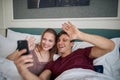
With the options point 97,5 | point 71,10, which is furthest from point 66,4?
point 97,5

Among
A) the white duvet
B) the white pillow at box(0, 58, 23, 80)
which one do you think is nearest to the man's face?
the white duvet

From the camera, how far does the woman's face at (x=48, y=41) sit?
1.28 m

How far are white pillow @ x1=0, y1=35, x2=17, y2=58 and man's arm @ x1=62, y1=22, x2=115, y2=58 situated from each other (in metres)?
0.55

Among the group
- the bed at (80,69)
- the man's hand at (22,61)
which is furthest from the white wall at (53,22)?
the man's hand at (22,61)

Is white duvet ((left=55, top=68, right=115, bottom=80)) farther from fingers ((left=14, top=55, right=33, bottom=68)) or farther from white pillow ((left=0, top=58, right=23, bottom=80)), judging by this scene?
white pillow ((left=0, top=58, right=23, bottom=80))

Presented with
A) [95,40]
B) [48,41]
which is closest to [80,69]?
[95,40]

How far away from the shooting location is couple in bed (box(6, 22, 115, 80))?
1083mm

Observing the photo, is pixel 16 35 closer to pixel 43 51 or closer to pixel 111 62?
pixel 43 51

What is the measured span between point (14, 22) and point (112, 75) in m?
1.06

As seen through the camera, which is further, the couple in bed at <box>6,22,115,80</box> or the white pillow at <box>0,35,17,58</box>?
the white pillow at <box>0,35,17,58</box>

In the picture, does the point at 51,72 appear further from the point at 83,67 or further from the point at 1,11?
the point at 1,11

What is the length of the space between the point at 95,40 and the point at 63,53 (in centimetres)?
29

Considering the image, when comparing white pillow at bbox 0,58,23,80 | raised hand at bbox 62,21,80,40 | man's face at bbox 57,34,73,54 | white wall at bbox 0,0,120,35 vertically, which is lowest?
white pillow at bbox 0,58,23,80

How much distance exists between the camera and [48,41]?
1.28m
